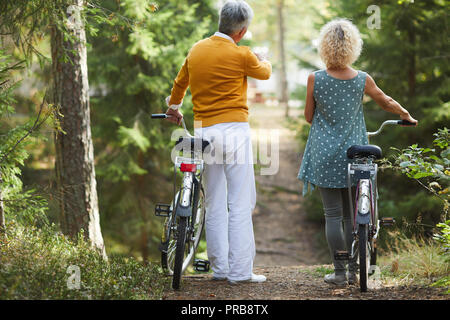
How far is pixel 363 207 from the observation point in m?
3.83

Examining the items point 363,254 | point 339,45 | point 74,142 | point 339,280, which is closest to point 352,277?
point 339,280

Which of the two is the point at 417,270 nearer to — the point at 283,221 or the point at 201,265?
the point at 201,265

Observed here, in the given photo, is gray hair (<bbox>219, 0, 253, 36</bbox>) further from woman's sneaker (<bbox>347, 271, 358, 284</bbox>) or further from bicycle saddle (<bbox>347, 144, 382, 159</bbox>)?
woman's sneaker (<bbox>347, 271, 358, 284</bbox>)

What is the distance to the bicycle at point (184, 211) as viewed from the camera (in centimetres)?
386

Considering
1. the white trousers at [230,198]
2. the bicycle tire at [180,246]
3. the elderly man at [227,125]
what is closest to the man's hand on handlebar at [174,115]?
the elderly man at [227,125]

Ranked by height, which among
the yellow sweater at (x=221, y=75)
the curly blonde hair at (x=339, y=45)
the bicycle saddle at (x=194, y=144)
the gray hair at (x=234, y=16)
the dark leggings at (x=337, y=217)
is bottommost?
the dark leggings at (x=337, y=217)

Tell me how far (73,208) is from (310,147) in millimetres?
2717

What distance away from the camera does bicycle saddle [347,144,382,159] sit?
12.7ft

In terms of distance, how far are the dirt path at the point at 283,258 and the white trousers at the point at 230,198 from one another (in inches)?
7.9

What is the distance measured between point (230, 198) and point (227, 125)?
2.00 feet

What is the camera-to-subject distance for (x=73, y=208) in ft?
18.3

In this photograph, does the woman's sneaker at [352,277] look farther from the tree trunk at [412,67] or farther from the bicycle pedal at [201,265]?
the tree trunk at [412,67]
